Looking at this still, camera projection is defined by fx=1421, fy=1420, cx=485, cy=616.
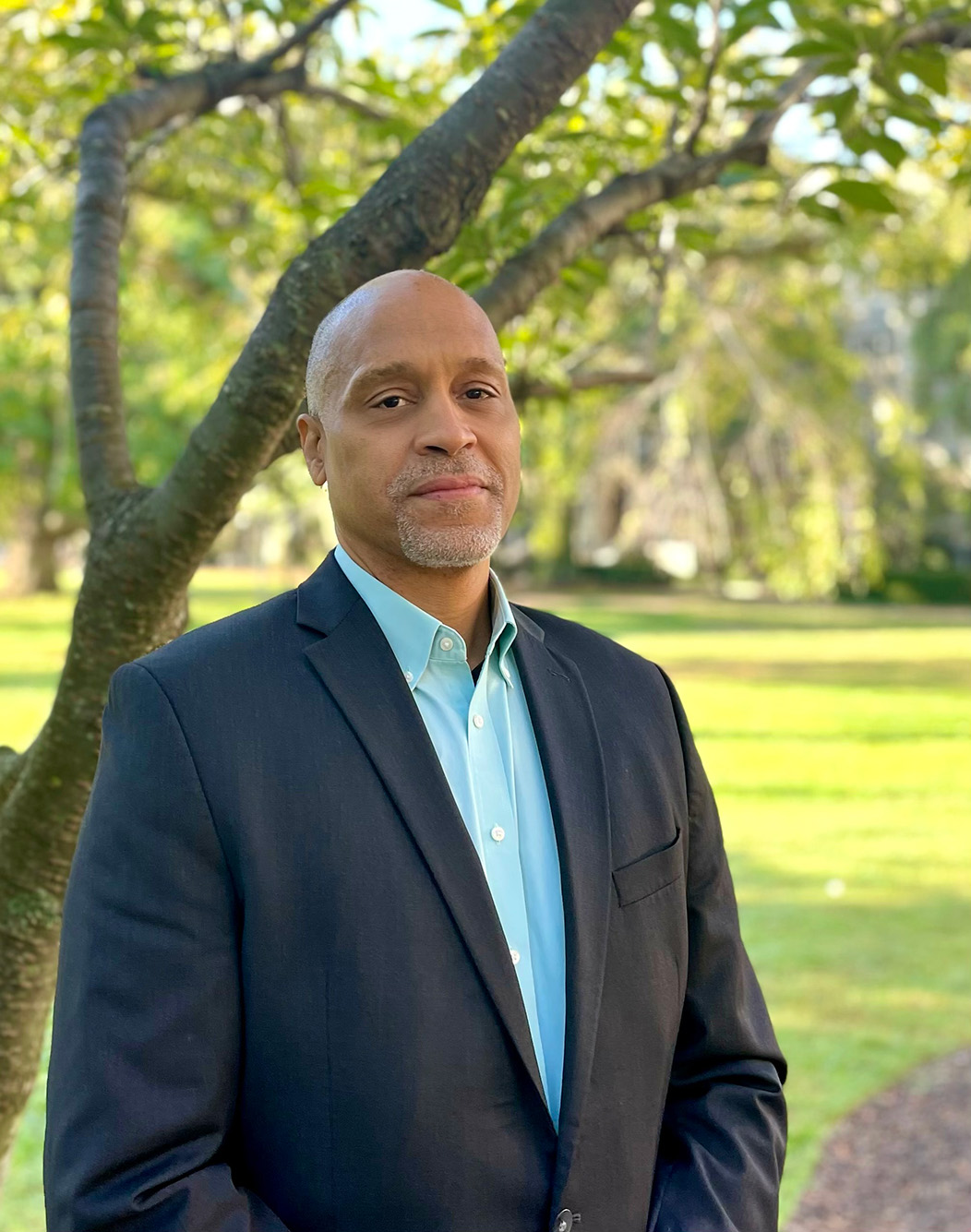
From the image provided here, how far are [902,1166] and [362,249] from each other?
12.6 feet

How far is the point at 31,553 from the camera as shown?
1238 inches

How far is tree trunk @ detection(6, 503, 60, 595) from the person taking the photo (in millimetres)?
30672

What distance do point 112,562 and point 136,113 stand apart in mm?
1057

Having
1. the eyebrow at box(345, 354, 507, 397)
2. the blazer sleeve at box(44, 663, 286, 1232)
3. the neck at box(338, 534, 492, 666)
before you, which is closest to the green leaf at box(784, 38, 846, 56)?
the eyebrow at box(345, 354, 507, 397)

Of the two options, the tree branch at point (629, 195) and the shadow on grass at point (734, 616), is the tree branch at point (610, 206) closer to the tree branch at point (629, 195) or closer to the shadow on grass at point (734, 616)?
the tree branch at point (629, 195)

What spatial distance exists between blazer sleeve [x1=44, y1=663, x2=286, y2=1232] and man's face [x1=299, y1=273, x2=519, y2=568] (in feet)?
1.19

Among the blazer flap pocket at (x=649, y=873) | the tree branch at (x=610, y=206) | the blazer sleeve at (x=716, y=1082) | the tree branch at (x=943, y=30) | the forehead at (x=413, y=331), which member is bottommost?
the blazer sleeve at (x=716, y=1082)

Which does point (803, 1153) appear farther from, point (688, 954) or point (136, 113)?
point (136, 113)

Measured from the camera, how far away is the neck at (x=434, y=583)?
5.47 ft

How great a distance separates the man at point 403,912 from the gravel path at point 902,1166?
3.02 m

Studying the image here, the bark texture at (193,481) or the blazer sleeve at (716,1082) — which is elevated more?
the bark texture at (193,481)

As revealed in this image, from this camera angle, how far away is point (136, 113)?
2.86 m

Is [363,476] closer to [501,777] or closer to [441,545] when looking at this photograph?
[441,545]

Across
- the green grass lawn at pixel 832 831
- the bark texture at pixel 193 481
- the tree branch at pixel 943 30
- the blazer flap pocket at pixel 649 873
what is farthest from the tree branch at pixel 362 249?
the green grass lawn at pixel 832 831
